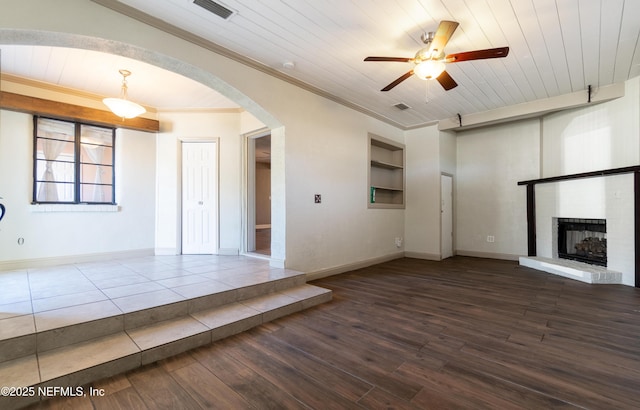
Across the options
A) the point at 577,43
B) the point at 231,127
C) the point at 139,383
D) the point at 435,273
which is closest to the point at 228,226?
the point at 231,127

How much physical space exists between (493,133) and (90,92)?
25.5ft

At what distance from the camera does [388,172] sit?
634cm

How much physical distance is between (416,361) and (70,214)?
527cm

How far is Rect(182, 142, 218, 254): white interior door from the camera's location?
16.6 ft

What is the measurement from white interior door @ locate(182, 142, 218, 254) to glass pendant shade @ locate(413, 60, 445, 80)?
3.85 m

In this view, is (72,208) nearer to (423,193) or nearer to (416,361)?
(416,361)

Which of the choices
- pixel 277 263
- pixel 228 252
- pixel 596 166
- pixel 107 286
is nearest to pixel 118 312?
pixel 107 286

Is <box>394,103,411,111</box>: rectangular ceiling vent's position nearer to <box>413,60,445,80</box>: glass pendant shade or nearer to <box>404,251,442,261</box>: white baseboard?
<box>413,60,445,80</box>: glass pendant shade

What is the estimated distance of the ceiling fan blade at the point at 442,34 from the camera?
2.33 metres

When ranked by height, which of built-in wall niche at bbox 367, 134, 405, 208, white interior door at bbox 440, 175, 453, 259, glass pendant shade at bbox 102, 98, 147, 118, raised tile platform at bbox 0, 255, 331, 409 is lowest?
raised tile platform at bbox 0, 255, 331, 409

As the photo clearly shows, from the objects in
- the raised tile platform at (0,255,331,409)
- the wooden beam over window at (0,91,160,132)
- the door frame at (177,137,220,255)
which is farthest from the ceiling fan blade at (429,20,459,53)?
the wooden beam over window at (0,91,160,132)

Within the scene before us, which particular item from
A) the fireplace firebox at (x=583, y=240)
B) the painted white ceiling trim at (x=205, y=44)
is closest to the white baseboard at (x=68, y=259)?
the painted white ceiling trim at (x=205, y=44)

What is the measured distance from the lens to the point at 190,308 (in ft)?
8.30

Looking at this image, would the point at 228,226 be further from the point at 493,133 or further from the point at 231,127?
the point at 493,133
